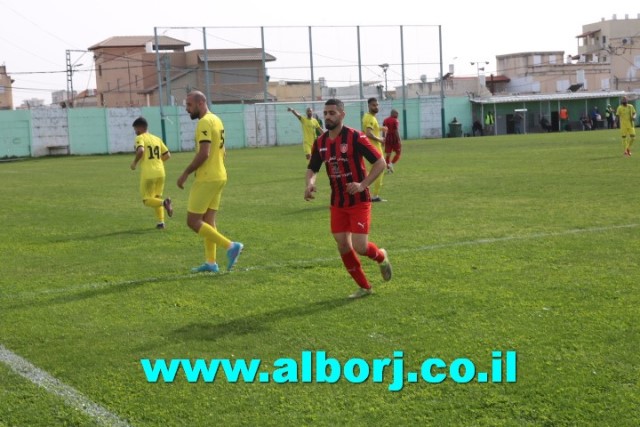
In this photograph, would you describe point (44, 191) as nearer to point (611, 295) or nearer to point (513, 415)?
point (611, 295)

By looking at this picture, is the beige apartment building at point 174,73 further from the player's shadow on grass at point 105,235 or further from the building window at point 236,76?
the player's shadow on grass at point 105,235

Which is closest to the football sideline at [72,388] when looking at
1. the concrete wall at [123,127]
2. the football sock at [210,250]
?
the football sock at [210,250]

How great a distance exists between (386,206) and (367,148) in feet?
25.0

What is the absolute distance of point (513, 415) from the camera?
485 cm

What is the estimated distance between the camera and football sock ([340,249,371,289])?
7.98 m

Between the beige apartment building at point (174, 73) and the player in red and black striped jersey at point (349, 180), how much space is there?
44.8 metres

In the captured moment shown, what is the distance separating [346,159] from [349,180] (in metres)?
0.20

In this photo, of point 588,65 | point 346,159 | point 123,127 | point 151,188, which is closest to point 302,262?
point 346,159

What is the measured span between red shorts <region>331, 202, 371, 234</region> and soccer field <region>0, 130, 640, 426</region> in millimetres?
604

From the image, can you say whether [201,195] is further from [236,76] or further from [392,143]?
[236,76]

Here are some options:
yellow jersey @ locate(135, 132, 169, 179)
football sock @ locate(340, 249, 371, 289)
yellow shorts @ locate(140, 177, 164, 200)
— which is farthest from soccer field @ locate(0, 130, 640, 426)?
yellow jersey @ locate(135, 132, 169, 179)

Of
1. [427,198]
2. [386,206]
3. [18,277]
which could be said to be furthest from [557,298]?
[427,198]

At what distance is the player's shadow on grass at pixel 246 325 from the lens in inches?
266

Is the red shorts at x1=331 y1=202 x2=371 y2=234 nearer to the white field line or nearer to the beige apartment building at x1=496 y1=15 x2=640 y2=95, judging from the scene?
the white field line
